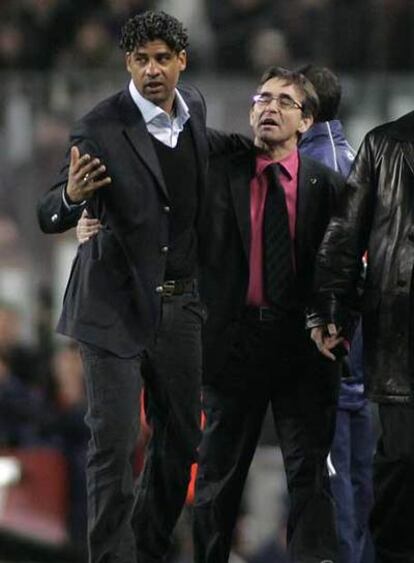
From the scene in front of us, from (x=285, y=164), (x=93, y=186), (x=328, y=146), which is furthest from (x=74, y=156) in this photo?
(x=328, y=146)

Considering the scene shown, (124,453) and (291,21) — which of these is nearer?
(124,453)

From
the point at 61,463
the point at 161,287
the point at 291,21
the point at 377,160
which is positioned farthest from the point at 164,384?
the point at 291,21

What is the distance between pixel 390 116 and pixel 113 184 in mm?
5828

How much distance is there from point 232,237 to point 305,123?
50cm

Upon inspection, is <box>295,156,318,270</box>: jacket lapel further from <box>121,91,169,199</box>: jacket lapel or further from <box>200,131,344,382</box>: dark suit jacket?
<box>121,91,169,199</box>: jacket lapel

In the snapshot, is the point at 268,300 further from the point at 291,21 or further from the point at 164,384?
the point at 291,21

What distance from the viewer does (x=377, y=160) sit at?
7.35m

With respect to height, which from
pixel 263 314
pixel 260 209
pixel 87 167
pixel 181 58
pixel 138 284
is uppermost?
pixel 181 58

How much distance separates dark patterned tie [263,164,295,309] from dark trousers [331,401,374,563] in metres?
0.63

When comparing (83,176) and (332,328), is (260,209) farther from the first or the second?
(83,176)

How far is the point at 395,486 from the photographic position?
7.26 metres

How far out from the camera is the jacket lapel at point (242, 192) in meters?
7.70

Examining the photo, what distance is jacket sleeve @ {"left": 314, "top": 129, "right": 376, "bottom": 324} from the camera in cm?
737

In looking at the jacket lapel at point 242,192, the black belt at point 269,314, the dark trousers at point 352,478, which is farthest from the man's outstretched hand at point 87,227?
the dark trousers at point 352,478
